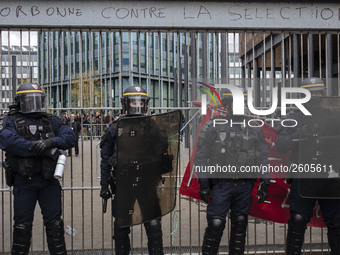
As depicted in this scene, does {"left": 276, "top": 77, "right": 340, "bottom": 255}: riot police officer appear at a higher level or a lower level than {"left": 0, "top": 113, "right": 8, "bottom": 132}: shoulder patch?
lower

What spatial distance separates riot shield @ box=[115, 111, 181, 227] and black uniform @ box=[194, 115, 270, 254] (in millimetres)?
397

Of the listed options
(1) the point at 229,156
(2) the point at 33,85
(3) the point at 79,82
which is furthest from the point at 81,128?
(1) the point at 229,156

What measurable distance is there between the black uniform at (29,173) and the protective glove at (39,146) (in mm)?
A: 21

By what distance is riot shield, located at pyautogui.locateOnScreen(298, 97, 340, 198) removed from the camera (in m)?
4.13

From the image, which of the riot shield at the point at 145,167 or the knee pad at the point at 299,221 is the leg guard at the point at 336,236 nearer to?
the knee pad at the point at 299,221

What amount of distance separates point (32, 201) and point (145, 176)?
47.8 inches

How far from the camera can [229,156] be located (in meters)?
4.33

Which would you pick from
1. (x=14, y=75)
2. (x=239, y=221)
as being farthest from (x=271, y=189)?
(x=14, y=75)

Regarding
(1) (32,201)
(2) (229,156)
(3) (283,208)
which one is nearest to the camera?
(1) (32,201)

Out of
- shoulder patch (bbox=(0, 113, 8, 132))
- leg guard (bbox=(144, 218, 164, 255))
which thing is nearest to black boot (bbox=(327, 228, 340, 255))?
leg guard (bbox=(144, 218, 164, 255))

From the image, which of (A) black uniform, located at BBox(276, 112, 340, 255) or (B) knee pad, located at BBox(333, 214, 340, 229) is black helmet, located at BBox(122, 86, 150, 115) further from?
(B) knee pad, located at BBox(333, 214, 340, 229)

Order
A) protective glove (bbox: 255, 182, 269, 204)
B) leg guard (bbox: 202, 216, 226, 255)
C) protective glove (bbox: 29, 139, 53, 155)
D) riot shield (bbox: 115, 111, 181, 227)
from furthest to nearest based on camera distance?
protective glove (bbox: 255, 182, 269, 204), leg guard (bbox: 202, 216, 226, 255), protective glove (bbox: 29, 139, 53, 155), riot shield (bbox: 115, 111, 181, 227)

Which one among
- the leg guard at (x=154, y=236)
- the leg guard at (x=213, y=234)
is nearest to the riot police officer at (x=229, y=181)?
the leg guard at (x=213, y=234)

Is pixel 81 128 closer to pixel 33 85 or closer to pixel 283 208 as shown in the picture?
pixel 33 85
